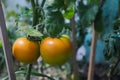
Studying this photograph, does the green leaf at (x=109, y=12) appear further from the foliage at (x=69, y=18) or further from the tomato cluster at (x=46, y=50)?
the tomato cluster at (x=46, y=50)

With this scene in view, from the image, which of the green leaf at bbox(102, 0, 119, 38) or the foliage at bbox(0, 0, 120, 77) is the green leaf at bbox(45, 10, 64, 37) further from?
the green leaf at bbox(102, 0, 119, 38)

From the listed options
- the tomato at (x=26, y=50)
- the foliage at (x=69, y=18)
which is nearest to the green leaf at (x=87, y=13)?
the foliage at (x=69, y=18)

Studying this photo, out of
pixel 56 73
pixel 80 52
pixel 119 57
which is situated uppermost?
pixel 119 57

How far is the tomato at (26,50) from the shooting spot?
0.65 m

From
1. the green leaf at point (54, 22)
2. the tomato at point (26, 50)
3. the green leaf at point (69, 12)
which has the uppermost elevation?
the green leaf at point (69, 12)

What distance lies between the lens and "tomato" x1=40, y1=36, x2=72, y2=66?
62 cm

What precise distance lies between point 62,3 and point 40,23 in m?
0.07

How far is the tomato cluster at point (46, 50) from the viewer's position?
2.05 feet

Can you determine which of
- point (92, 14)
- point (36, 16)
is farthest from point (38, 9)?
point (92, 14)

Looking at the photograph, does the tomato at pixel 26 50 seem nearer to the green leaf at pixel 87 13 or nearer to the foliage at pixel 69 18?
the foliage at pixel 69 18

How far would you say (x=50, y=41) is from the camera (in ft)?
2.06

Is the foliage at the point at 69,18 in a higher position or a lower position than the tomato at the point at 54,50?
higher

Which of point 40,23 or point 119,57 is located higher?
point 40,23

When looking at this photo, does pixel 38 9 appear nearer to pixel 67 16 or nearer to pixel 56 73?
pixel 67 16
